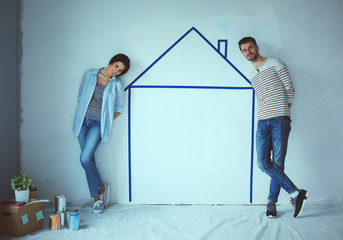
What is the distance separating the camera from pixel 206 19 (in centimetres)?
308

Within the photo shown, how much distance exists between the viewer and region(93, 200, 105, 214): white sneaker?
2809mm

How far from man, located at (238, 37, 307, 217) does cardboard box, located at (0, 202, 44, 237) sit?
6.96ft

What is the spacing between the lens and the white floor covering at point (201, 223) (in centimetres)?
232

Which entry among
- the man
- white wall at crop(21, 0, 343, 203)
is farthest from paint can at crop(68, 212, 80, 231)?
the man

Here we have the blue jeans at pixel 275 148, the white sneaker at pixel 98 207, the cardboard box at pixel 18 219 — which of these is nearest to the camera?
the cardboard box at pixel 18 219

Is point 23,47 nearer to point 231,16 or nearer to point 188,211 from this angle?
point 231,16

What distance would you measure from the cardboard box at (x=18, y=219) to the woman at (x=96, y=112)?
61 centimetres

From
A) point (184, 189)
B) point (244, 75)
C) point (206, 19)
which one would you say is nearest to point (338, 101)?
point (244, 75)

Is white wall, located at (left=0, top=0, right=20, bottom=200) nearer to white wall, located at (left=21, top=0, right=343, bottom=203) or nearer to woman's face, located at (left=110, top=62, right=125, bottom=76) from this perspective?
white wall, located at (left=21, top=0, right=343, bottom=203)

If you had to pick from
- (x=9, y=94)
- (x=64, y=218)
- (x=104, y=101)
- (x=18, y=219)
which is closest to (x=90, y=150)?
(x=104, y=101)

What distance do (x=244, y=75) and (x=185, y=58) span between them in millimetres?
677

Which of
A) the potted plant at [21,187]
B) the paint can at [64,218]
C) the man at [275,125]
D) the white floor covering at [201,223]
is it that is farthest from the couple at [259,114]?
the potted plant at [21,187]

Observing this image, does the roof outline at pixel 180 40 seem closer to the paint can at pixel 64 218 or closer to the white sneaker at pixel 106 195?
the white sneaker at pixel 106 195

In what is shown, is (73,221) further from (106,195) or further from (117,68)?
(117,68)
